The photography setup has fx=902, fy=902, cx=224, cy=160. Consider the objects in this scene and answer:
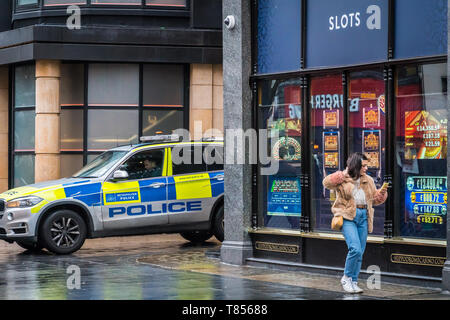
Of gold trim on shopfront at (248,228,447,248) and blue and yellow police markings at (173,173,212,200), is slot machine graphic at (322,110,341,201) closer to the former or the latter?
gold trim on shopfront at (248,228,447,248)

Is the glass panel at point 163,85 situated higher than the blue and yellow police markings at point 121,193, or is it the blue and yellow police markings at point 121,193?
the glass panel at point 163,85

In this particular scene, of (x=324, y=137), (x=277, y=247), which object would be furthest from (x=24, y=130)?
(x=324, y=137)

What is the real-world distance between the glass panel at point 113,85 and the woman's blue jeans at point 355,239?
1208 centimetres

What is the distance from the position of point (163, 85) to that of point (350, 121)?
10179 millimetres

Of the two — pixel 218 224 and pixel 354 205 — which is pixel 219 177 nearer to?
pixel 218 224

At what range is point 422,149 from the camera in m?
11.8

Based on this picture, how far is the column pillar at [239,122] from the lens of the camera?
14195 mm

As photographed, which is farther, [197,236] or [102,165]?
[197,236]

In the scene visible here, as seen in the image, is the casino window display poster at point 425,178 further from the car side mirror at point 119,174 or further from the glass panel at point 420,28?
the car side mirror at point 119,174

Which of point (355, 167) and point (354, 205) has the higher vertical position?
point (355, 167)

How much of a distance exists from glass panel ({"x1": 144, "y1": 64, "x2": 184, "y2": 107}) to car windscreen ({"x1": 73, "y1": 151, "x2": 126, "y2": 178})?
5145 mm

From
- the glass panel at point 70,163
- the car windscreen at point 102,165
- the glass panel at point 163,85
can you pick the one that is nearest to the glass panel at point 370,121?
the car windscreen at point 102,165

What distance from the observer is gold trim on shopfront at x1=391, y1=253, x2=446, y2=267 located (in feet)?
36.8

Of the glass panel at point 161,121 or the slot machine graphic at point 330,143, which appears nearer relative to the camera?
the slot machine graphic at point 330,143
